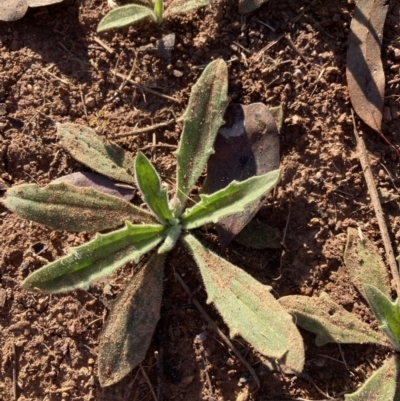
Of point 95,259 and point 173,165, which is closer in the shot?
point 95,259

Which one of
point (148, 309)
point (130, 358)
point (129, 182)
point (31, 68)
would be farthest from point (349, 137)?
point (31, 68)

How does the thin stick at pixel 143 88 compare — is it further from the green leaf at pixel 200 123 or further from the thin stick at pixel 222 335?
the thin stick at pixel 222 335

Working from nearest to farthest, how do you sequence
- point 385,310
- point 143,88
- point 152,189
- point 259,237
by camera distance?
point 385,310 < point 152,189 < point 259,237 < point 143,88

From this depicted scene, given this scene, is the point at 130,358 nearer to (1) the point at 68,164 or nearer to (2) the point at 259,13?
(1) the point at 68,164

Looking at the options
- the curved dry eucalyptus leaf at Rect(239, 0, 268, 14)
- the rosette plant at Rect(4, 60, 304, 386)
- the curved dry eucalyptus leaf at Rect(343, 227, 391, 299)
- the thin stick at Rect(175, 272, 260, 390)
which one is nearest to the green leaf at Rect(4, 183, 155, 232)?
the rosette plant at Rect(4, 60, 304, 386)

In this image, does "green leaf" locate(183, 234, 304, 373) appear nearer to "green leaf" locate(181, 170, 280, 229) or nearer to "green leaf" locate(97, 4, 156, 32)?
"green leaf" locate(181, 170, 280, 229)

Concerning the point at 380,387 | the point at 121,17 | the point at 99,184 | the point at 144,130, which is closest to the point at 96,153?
the point at 99,184

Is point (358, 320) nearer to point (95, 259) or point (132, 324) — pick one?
point (132, 324)
